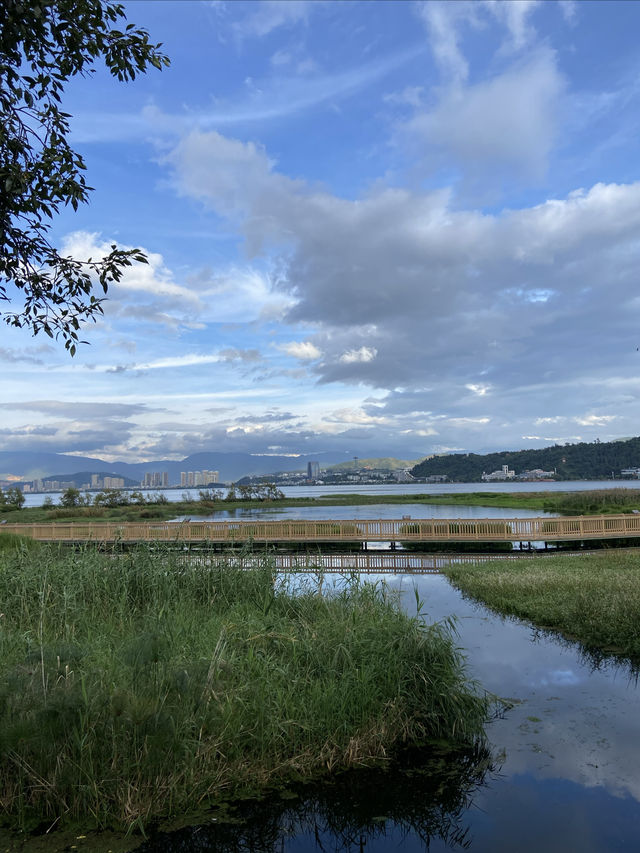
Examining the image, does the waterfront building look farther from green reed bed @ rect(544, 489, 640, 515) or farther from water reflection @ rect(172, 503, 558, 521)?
green reed bed @ rect(544, 489, 640, 515)

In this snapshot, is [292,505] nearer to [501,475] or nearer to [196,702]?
[196,702]

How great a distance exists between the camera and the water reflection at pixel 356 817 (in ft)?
15.1

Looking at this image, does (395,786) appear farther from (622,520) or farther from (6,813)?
(622,520)

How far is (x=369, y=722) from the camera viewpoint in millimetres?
5988

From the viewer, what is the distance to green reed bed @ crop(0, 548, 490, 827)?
4695 millimetres

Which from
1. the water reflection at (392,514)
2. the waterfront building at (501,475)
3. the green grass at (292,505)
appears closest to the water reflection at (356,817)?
the water reflection at (392,514)

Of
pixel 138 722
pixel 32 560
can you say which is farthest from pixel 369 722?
pixel 32 560

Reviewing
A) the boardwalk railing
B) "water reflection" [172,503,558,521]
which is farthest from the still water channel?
"water reflection" [172,503,558,521]

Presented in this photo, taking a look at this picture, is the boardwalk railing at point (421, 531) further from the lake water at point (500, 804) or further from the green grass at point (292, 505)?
the lake water at point (500, 804)

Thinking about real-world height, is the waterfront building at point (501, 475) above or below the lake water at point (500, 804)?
above

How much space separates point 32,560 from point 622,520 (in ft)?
77.0

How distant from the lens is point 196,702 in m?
5.25

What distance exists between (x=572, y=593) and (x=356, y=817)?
31.1ft

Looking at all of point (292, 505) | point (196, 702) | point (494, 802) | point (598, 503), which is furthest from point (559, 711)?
point (292, 505)
